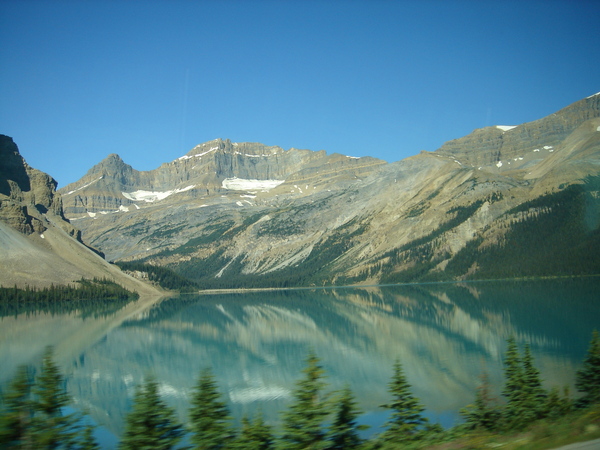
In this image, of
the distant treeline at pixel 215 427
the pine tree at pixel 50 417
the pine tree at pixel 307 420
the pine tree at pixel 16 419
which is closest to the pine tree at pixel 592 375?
the distant treeline at pixel 215 427

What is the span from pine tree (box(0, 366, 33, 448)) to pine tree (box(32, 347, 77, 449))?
27 cm

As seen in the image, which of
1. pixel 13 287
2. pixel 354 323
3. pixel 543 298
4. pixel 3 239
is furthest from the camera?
pixel 3 239

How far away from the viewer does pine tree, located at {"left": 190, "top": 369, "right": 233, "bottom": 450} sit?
15.8m

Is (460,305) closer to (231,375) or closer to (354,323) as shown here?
(354,323)

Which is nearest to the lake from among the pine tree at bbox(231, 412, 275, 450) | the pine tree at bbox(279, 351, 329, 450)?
the pine tree at bbox(231, 412, 275, 450)

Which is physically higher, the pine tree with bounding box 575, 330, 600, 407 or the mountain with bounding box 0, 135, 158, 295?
the mountain with bounding box 0, 135, 158, 295

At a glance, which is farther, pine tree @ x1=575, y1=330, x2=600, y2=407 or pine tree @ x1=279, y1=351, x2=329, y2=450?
pine tree @ x1=575, y1=330, x2=600, y2=407

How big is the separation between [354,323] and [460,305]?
27.7m

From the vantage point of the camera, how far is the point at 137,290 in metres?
197

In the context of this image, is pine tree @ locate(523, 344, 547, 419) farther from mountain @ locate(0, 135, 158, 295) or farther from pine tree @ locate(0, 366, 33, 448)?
mountain @ locate(0, 135, 158, 295)

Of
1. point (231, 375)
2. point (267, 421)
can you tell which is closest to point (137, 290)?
point (231, 375)

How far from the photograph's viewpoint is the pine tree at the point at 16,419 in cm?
1366

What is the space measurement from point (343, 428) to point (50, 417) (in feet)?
28.8

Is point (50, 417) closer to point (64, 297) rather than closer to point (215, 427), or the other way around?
point (215, 427)
